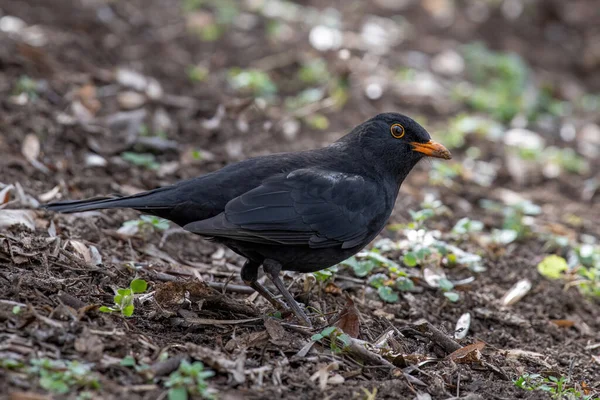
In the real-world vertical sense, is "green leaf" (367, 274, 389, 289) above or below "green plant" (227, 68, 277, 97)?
below

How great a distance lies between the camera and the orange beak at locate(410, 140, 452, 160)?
569 centimetres

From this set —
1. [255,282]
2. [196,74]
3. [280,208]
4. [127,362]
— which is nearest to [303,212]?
[280,208]

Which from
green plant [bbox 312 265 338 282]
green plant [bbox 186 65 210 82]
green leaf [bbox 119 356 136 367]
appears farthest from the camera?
green plant [bbox 186 65 210 82]

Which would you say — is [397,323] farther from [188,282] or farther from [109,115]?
[109,115]

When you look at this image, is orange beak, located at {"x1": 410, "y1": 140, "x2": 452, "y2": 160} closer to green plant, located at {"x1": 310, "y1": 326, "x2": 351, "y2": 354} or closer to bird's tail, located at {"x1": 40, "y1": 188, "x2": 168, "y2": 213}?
green plant, located at {"x1": 310, "y1": 326, "x2": 351, "y2": 354}

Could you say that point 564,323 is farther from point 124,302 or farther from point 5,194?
point 5,194

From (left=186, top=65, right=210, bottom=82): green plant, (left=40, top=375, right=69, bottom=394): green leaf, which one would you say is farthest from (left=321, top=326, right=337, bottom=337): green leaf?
(left=186, top=65, right=210, bottom=82): green plant

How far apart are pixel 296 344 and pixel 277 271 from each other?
70cm

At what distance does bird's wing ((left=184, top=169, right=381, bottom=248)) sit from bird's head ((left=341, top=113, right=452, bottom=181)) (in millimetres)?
313

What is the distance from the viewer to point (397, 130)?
5.75 meters

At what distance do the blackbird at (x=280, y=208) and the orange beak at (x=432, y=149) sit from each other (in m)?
0.37

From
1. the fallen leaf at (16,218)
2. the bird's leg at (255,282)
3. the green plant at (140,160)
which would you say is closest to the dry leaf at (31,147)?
the green plant at (140,160)

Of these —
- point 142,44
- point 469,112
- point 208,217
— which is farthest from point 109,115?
point 469,112

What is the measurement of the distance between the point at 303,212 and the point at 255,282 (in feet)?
2.08
